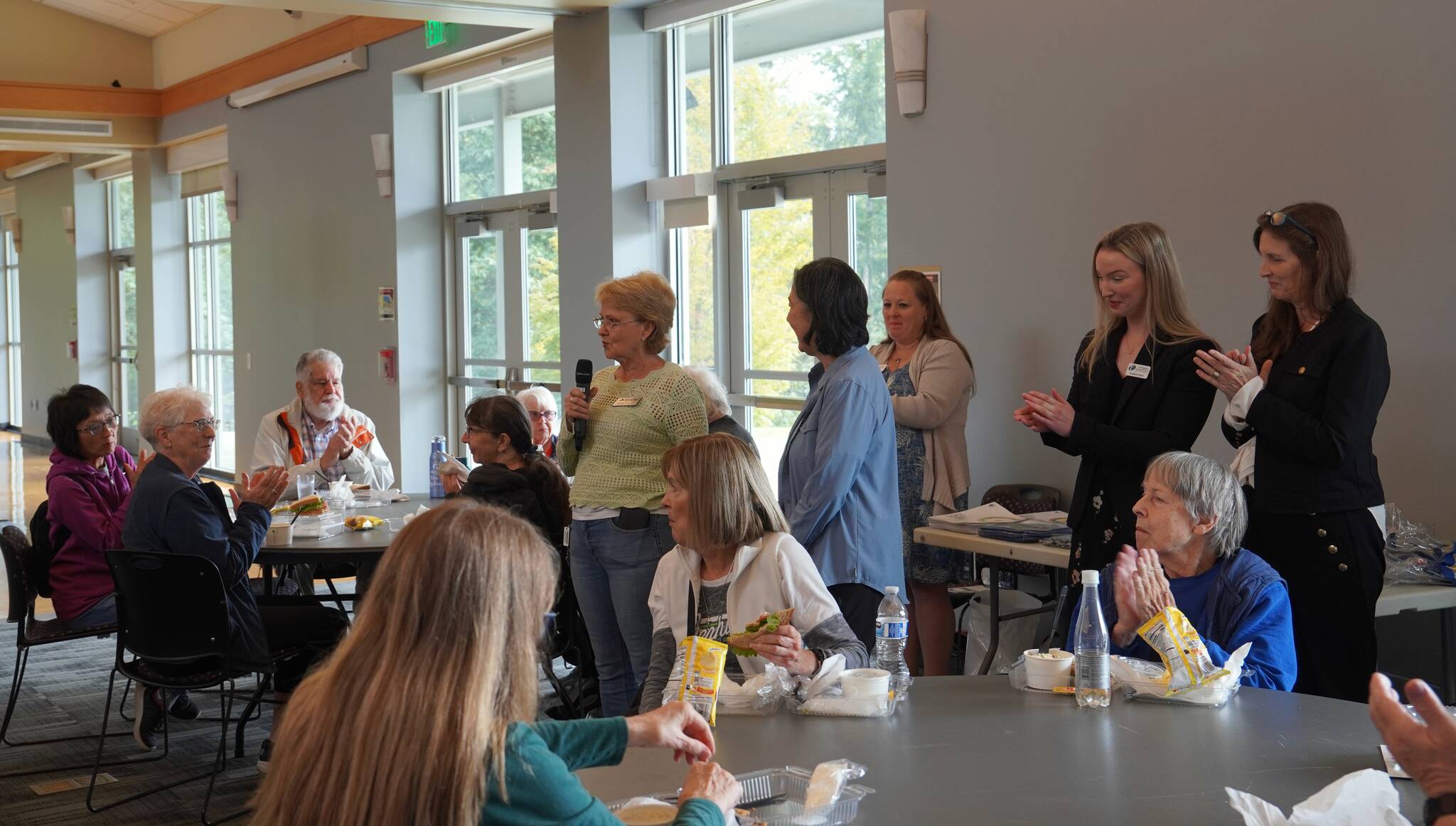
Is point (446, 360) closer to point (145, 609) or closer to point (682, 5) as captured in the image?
point (682, 5)

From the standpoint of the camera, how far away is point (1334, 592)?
3104 millimetres

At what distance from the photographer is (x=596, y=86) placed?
7.33 meters

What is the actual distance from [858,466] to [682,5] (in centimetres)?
432

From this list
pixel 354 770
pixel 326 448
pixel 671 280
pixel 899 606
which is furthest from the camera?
pixel 671 280

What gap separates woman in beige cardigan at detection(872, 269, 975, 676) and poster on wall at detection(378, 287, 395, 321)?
5.53 meters

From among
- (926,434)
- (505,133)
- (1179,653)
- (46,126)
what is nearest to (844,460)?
(1179,653)

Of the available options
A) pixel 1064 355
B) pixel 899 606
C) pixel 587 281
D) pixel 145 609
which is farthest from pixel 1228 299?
pixel 587 281

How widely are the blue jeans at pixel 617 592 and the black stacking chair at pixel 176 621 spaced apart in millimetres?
1046

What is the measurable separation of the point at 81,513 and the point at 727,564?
9.65ft

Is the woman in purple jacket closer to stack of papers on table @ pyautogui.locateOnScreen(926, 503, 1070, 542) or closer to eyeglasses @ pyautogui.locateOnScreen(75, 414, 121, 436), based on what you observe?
eyeglasses @ pyautogui.locateOnScreen(75, 414, 121, 436)

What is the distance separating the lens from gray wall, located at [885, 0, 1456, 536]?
377 cm

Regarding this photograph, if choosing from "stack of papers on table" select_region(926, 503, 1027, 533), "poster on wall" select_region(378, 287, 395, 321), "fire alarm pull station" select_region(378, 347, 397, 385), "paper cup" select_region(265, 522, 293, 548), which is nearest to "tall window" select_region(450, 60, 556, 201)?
"poster on wall" select_region(378, 287, 395, 321)

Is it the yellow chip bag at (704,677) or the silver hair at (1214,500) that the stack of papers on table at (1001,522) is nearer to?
the silver hair at (1214,500)

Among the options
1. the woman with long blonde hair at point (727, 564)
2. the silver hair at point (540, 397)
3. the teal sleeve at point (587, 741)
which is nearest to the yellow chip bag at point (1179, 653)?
the woman with long blonde hair at point (727, 564)
